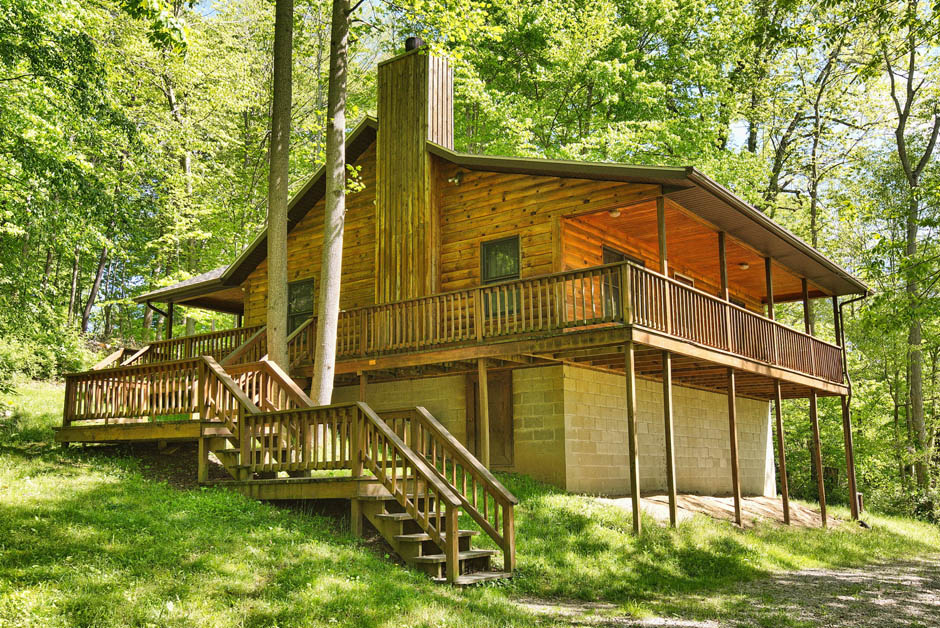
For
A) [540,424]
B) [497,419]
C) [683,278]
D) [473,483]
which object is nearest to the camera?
[473,483]

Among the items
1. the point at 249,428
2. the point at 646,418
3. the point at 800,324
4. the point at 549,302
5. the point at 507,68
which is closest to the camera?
the point at 249,428

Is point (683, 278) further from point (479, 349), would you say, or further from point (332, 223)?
point (332, 223)

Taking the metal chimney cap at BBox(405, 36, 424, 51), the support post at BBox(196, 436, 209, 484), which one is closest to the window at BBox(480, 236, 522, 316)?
the metal chimney cap at BBox(405, 36, 424, 51)

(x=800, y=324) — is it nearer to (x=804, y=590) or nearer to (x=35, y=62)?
(x=804, y=590)

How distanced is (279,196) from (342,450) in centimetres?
651

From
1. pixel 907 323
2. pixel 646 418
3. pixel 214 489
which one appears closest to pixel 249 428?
pixel 214 489

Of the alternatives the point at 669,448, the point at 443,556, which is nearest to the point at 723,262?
the point at 669,448

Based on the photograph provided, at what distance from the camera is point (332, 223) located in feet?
52.2

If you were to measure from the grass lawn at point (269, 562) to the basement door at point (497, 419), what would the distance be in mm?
2253

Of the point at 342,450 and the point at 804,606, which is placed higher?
the point at 342,450

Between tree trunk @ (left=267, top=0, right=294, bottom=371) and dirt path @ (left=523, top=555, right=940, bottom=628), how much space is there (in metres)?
7.79

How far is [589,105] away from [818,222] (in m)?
12.0

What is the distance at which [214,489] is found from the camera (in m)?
12.0

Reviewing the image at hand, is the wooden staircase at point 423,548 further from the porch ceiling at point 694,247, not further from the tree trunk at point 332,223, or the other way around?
the porch ceiling at point 694,247
